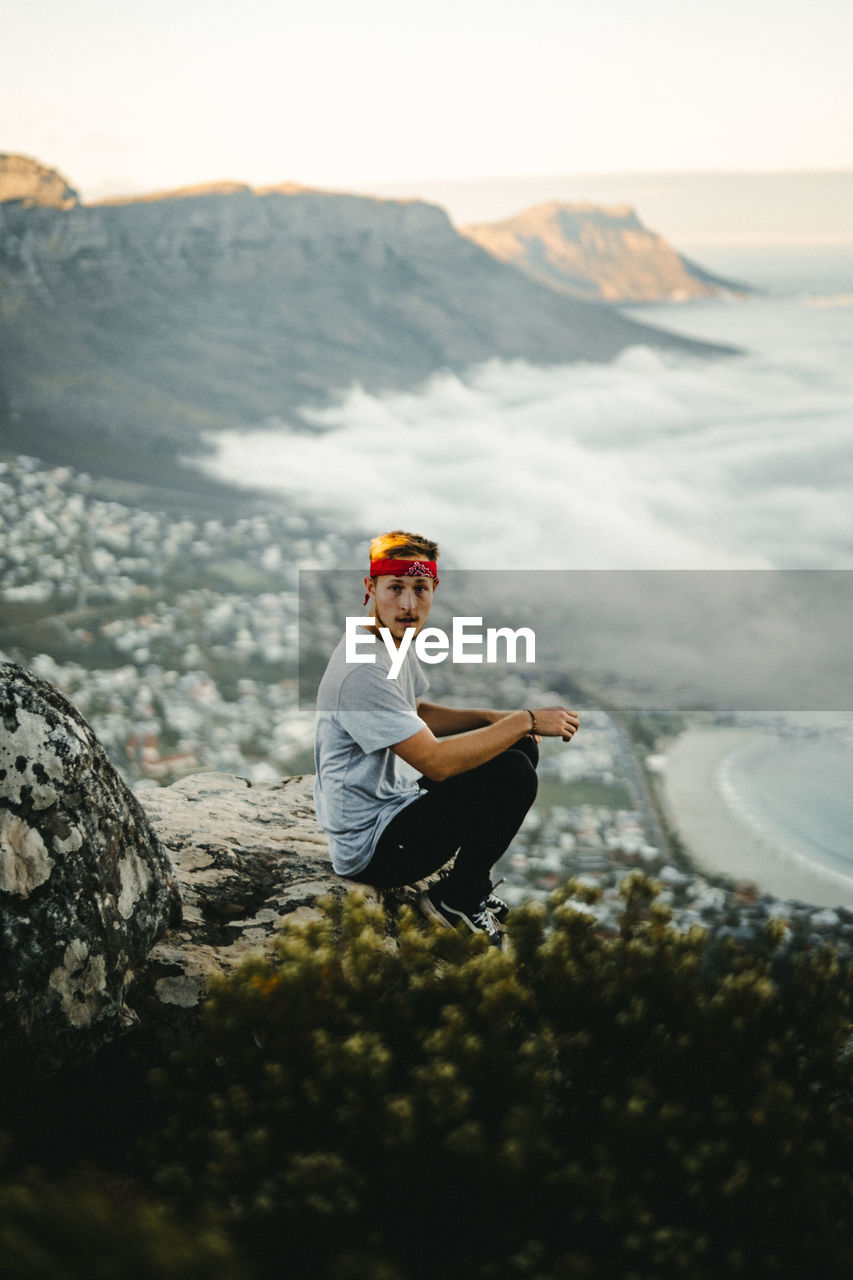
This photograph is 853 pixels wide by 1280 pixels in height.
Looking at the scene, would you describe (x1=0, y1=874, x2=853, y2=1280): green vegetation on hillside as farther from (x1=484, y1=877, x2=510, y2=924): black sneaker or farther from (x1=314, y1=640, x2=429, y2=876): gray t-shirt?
(x1=484, y1=877, x2=510, y2=924): black sneaker

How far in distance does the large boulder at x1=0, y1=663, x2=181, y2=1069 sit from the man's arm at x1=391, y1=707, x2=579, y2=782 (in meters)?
1.10

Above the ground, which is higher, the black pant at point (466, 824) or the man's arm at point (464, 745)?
the man's arm at point (464, 745)

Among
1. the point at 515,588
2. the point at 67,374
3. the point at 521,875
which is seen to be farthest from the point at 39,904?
the point at 67,374

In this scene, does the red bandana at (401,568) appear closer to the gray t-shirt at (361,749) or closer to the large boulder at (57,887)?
the gray t-shirt at (361,749)

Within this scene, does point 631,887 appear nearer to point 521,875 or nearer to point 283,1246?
point 283,1246

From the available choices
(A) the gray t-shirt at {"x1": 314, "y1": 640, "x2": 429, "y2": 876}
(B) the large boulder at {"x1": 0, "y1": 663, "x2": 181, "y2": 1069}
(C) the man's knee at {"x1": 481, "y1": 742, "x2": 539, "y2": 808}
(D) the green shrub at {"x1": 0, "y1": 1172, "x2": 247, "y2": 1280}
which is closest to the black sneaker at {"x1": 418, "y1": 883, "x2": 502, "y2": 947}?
(A) the gray t-shirt at {"x1": 314, "y1": 640, "x2": 429, "y2": 876}

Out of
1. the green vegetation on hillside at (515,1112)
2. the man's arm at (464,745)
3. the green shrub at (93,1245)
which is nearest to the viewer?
the green shrub at (93,1245)

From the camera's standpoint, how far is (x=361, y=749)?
4059 millimetres

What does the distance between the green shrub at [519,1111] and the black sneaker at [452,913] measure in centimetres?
88

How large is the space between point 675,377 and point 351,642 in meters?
121

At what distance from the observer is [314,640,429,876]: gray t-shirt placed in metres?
3.80

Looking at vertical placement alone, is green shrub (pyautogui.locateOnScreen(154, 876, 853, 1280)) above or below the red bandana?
below

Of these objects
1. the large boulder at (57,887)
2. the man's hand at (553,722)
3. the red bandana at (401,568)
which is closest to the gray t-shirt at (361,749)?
the red bandana at (401,568)

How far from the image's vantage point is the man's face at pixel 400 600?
3963 millimetres
